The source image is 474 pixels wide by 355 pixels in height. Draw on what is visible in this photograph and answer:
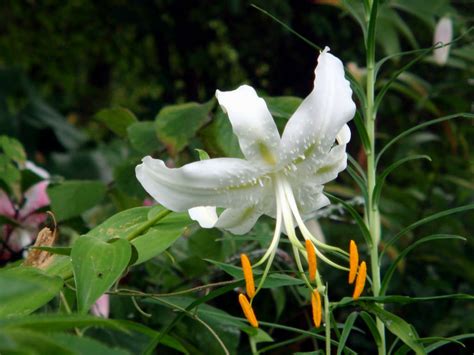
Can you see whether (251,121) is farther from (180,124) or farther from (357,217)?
(180,124)

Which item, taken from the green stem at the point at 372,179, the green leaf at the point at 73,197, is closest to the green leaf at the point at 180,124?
the green leaf at the point at 73,197

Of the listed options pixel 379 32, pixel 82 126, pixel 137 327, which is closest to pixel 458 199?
pixel 379 32

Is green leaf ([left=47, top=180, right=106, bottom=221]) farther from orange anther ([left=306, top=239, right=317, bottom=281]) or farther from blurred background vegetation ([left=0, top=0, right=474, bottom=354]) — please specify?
orange anther ([left=306, top=239, right=317, bottom=281])

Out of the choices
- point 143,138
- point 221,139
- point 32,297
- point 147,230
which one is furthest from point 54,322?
point 143,138

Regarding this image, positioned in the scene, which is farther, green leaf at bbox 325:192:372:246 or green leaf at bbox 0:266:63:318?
green leaf at bbox 325:192:372:246

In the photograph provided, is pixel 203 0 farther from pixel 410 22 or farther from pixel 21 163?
pixel 21 163

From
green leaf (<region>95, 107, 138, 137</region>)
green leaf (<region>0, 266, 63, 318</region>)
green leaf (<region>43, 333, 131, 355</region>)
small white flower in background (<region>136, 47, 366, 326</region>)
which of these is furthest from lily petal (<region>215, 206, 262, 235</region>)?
green leaf (<region>95, 107, 138, 137</region>)
